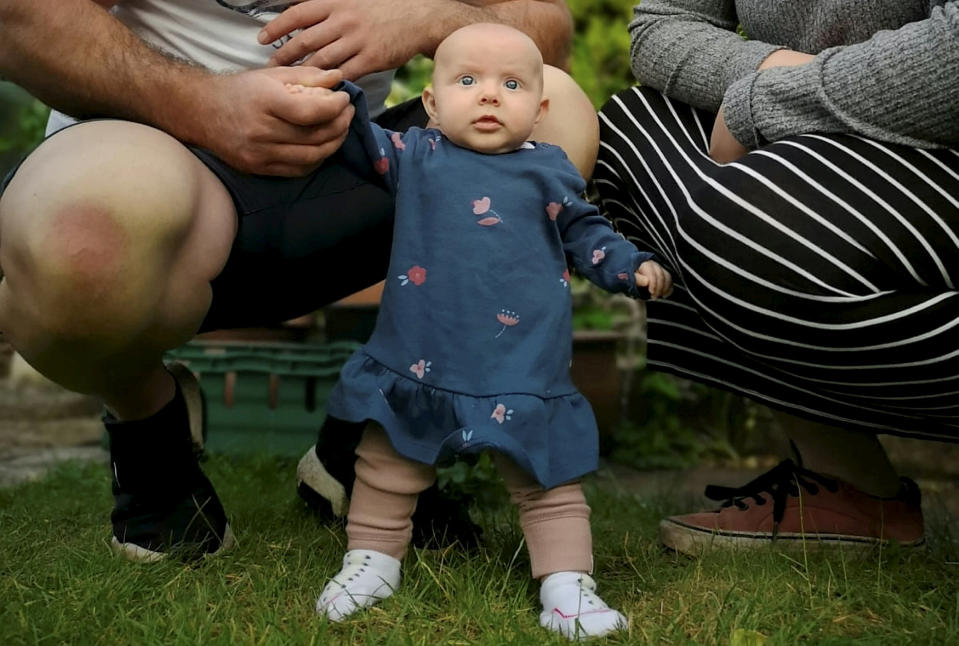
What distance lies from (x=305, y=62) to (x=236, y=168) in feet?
0.81

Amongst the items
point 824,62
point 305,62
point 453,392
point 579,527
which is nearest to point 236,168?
point 305,62

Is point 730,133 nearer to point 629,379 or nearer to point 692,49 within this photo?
point 692,49

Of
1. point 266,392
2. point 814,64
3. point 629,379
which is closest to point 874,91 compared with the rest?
point 814,64

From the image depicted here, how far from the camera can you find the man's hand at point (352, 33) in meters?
1.87

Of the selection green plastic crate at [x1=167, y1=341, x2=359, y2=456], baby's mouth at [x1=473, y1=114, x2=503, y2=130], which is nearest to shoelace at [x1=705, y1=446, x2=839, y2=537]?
baby's mouth at [x1=473, y1=114, x2=503, y2=130]

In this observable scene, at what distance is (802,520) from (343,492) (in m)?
0.83

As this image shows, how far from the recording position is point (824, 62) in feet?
5.82

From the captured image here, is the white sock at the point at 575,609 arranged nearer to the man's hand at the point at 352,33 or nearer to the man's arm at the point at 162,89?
the man's arm at the point at 162,89

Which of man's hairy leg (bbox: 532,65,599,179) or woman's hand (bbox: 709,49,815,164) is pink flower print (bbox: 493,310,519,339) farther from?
woman's hand (bbox: 709,49,815,164)

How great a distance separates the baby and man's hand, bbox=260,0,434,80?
21 centimetres

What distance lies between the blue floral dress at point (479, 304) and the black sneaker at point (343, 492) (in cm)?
38

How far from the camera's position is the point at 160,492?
187cm

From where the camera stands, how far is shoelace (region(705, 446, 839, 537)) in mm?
2061

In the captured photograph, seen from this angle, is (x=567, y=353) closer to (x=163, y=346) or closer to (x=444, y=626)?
(x=444, y=626)
